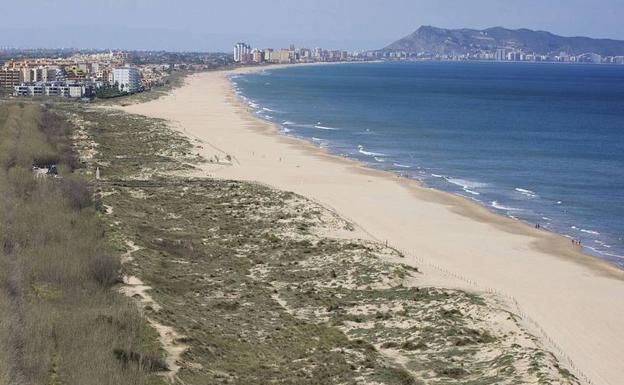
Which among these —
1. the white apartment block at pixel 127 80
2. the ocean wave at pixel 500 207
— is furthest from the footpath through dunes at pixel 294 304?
the white apartment block at pixel 127 80

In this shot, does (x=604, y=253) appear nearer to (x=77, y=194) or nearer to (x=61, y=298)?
(x=77, y=194)

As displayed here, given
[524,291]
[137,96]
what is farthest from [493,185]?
[137,96]

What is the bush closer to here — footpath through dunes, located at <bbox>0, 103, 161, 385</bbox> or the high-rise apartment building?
footpath through dunes, located at <bbox>0, 103, 161, 385</bbox>

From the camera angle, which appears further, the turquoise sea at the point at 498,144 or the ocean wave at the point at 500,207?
the turquoise sea at the point at 498,144

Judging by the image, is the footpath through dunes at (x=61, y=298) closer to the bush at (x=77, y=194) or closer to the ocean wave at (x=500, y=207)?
the bush at (x=77, y=194)

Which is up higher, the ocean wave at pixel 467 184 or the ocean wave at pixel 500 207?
the ocean wave at pixel 467 184

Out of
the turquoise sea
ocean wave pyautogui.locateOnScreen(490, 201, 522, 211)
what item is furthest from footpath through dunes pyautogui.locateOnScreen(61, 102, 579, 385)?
the turquoise sea
